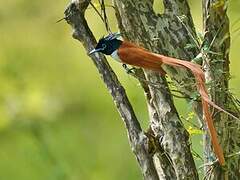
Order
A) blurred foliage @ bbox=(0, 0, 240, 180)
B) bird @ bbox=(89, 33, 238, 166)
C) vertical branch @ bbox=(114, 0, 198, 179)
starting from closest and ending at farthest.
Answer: bird @ bbox=(89, 33, 238, 166) < vertical branch @ bbox=(114, 0, 198, 179) < blurred foliage @ bbox=(0, 0, 240, 180)

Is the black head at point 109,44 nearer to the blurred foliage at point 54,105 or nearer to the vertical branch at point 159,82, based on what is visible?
the vertical branch at point 159,82

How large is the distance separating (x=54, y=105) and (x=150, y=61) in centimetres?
212

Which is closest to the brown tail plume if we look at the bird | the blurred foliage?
the bird

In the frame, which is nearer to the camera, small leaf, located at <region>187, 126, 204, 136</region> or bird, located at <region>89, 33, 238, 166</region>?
bird, located at <region>89, 33, 238, 166</region>

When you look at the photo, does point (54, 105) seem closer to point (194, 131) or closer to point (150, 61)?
point (194, 131)

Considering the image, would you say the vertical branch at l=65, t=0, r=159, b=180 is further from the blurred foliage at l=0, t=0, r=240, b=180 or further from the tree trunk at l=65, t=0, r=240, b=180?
the blurred foliage at l=0, t=0, r=240, b=180

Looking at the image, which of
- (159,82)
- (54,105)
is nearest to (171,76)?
(159,82)

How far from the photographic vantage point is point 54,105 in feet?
10.5

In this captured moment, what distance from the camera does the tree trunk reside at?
1.15 metres

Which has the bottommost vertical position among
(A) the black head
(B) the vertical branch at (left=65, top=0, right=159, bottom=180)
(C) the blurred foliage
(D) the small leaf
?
(C) the blurred foliage

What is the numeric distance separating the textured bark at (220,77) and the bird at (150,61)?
0.03 meters

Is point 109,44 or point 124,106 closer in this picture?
point 109,44

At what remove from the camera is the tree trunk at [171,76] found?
1150mm

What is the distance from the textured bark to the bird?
3 cm
